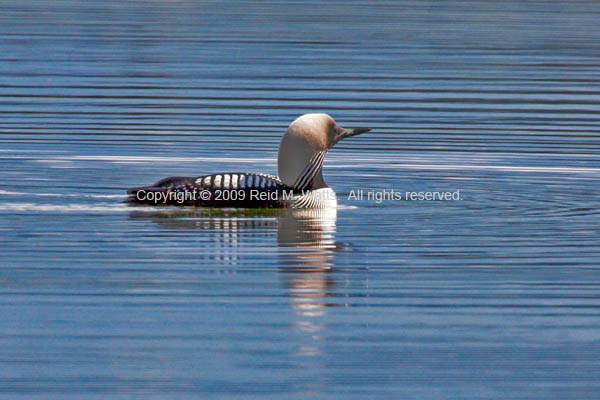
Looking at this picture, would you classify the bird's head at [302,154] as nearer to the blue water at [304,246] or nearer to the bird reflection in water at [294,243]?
the bird reflection in water at [294,243]

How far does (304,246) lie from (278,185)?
5.41 feet

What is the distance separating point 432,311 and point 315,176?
3.84 metres

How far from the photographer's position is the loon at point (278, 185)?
11.4 m

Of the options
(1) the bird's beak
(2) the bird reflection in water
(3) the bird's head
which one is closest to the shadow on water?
(2) the bird reflection in water

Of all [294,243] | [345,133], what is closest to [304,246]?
[294,243]

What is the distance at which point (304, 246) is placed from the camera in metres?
10.1

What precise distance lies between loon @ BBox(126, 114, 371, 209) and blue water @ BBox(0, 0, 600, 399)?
15 cm

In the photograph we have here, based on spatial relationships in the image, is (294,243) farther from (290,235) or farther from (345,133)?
(345,133)

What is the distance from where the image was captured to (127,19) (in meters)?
39.9

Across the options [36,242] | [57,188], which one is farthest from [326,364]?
[57,188]

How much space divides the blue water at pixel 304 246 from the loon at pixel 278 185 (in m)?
0.15

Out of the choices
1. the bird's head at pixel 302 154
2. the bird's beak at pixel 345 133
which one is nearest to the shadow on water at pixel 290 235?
the bird's head at pixel 302 154

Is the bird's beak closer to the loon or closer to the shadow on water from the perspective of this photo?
the loon

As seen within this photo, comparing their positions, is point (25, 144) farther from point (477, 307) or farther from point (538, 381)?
point (538, 381)
